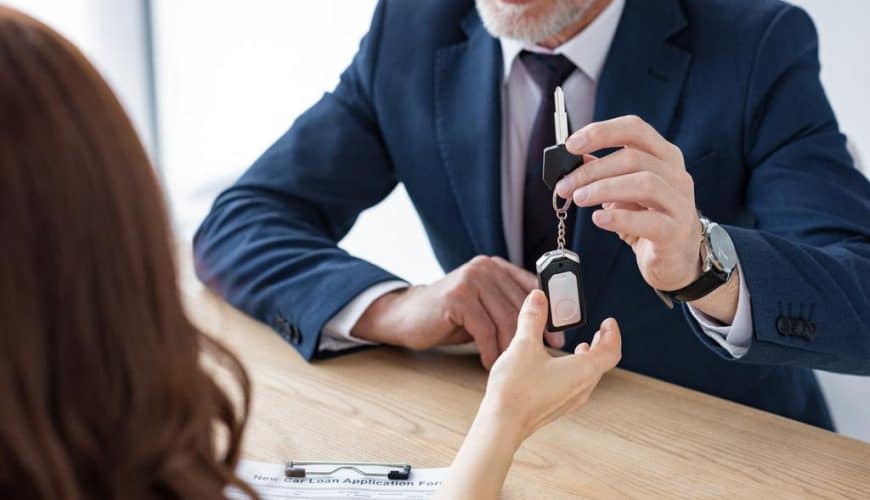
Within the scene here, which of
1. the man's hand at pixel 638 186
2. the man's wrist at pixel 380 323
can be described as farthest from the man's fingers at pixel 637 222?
the man's wrist at pixel 380 323

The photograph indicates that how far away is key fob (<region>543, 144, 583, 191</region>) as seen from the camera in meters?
1.14

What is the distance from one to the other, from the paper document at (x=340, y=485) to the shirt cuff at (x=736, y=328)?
1.30 feet

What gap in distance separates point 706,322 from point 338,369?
1.55ft

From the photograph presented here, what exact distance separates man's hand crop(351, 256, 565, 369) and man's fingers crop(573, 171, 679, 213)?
267 mm

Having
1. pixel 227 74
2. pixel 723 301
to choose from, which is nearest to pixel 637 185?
pixel 723 301

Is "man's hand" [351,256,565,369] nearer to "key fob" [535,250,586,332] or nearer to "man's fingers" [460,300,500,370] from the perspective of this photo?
"man's fingers" [460,300,500,370]

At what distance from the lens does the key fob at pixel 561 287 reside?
1.15m

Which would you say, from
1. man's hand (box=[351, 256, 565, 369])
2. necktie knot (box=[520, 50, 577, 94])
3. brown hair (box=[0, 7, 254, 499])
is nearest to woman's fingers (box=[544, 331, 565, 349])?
man's hand (box=[351, 256, 565, 369])

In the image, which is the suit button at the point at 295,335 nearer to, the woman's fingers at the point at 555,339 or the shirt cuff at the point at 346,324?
the shirt cuff at the point at 346,324

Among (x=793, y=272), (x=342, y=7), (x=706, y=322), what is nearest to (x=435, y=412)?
(x=706, y=322)

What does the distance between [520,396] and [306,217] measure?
34.0 inches

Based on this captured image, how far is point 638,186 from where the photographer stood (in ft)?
3.67

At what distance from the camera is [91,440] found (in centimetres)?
68

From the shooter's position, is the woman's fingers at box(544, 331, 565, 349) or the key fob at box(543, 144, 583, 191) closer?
the key fob at box(543, 144, 583, 191)
